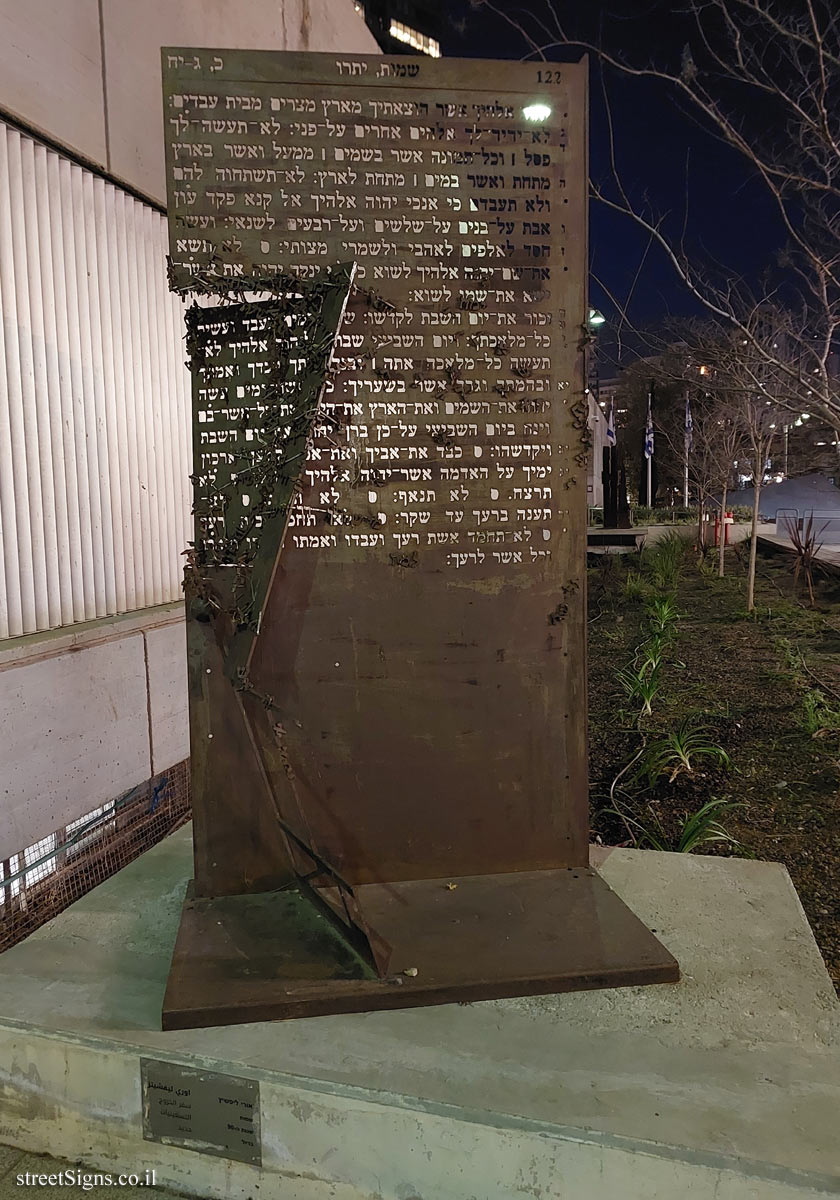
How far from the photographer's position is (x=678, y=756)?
16.8 ft

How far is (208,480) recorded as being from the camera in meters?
2.63

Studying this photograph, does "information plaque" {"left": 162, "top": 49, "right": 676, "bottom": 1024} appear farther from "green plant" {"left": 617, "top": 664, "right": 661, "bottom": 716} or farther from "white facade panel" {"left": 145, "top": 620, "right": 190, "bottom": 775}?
"green plant" {"left": 617, "top": 664, "right": 661, "bottom": 716}

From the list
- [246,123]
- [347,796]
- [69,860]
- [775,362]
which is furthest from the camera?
[775,362]

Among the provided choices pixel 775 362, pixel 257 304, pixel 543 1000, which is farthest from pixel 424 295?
pixel 775 362

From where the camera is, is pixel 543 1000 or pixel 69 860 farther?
pixel 69 860

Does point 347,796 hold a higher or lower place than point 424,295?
lower

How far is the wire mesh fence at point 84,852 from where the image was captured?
11.4 ft

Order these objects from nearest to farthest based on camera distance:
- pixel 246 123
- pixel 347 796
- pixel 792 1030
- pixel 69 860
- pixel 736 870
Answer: pixel 792 1030
pixel 246 123
pixel 347 796
pixel 736 870
pixel 69 860

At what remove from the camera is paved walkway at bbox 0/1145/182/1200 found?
2010 mm

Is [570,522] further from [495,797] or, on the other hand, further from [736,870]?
[736,870]

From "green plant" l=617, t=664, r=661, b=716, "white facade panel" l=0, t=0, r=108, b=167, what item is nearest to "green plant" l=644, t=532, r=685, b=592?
"green plant" l=617, t=664, r=661, b=716

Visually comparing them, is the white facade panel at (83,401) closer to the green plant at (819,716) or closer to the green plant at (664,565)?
the green plant at (819,716)

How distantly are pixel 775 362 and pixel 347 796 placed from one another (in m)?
3.73

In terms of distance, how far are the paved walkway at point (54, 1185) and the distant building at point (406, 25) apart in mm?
14656
